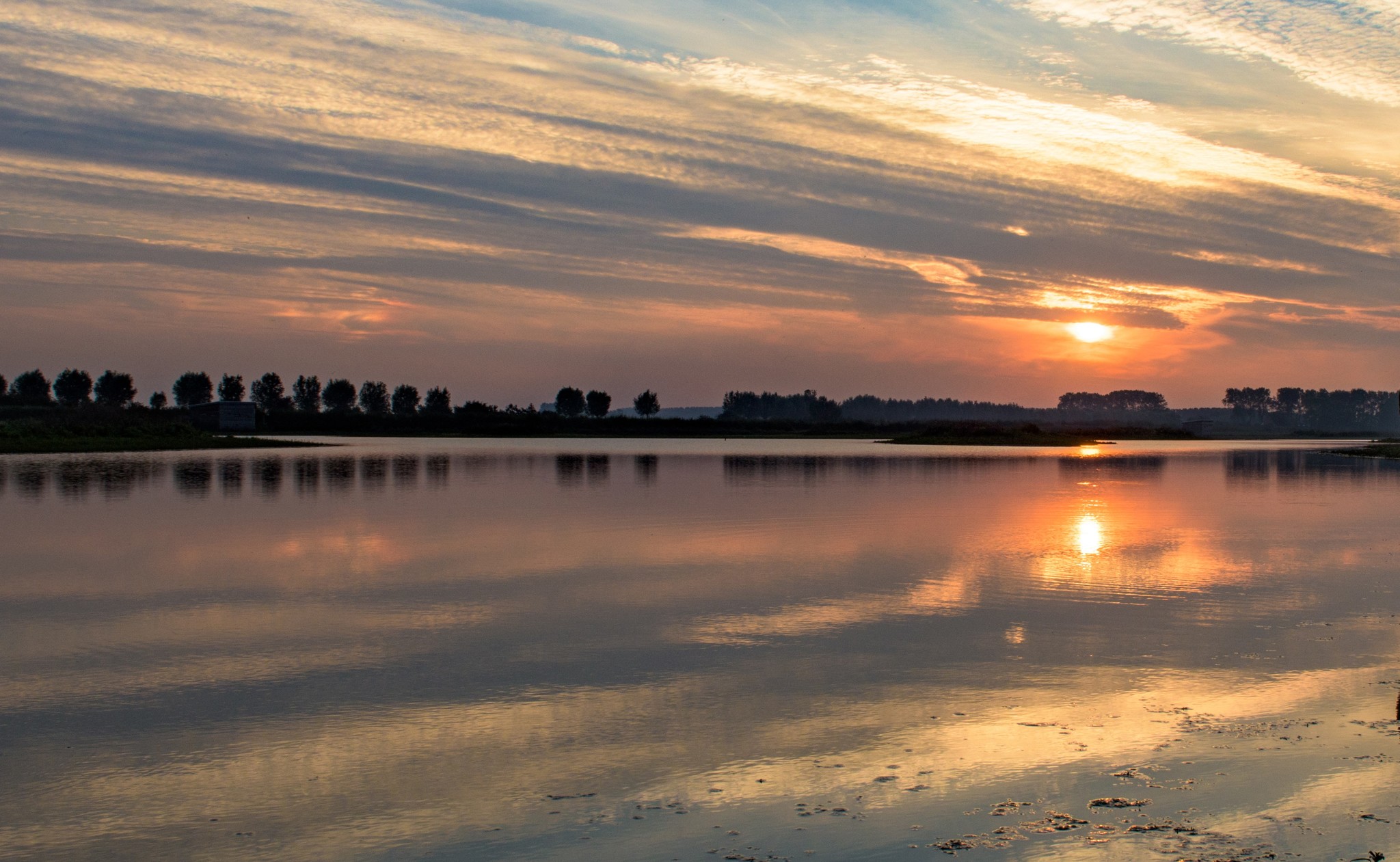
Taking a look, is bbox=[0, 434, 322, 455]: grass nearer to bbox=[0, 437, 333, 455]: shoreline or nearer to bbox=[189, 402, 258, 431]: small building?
bbox=[0, 437, 333, 455]: shoreline

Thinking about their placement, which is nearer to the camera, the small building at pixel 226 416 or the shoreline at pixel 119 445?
the shoreline at pixel 119 445

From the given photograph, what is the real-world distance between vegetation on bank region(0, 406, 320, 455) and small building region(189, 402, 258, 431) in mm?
30368

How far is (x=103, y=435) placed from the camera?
275 feet

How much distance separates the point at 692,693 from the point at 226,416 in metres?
135

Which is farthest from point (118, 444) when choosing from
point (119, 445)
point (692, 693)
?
point (692, 693)

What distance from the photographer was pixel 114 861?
6504mm

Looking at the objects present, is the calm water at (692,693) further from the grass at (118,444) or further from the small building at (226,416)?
the small building at (226,416)

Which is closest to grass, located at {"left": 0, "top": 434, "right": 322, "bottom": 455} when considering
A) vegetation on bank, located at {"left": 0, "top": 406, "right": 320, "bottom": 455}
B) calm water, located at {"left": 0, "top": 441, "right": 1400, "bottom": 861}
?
vegetation on bank, located at {"left": 0, "top": 406, "right": 320, "bottom": 455}

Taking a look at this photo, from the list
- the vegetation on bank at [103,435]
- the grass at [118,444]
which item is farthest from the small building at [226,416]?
the grass at [118,444]

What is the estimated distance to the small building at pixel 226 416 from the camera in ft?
436

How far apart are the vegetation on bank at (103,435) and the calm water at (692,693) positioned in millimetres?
55182

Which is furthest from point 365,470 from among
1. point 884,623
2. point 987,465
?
point 884,623

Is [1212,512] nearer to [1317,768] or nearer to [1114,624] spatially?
[1114,624]

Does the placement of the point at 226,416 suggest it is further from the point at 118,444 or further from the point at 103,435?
the point at 118,444
